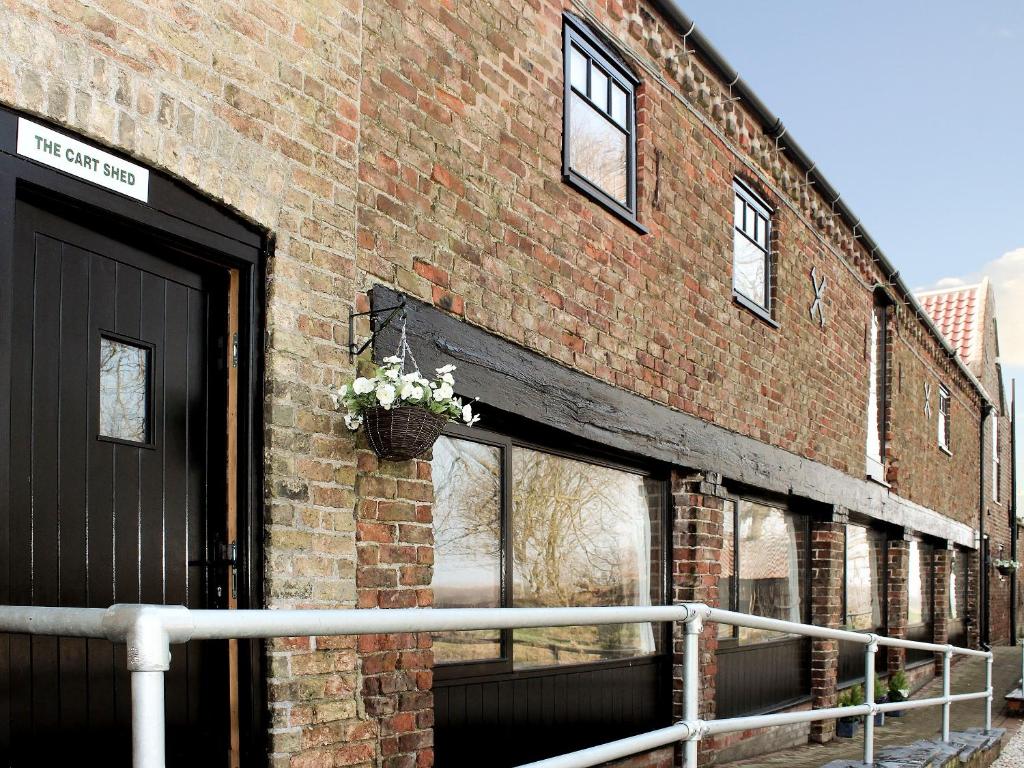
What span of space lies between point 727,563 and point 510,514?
3.28 m

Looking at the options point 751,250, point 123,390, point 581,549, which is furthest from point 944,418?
point 123,390

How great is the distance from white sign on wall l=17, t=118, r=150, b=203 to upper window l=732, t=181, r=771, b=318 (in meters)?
5.68

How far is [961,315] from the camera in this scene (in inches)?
970

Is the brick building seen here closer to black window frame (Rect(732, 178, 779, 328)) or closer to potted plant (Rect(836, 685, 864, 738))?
black window frame (Rect(732, 178, 779, 328))

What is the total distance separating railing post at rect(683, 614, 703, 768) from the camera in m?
3.47

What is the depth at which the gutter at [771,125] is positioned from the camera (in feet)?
24.7

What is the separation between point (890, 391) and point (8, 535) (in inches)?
463

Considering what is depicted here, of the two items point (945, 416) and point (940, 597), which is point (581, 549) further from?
point (945, 416)

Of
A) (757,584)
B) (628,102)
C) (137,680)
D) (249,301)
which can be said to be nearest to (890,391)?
(757,584)

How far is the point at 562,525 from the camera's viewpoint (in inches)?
256

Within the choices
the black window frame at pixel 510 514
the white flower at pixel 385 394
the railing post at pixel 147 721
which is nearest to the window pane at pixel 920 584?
the black window frame at pixel 510 514

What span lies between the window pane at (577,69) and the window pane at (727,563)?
372 cm

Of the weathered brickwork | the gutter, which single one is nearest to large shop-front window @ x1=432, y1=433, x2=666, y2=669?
the gutter

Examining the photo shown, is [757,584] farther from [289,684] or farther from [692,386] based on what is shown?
[289,684]
